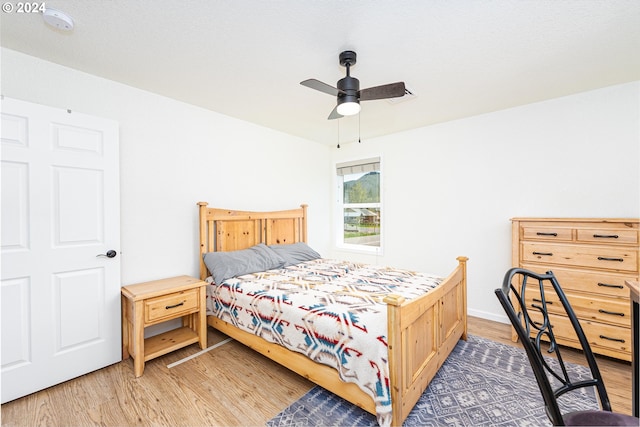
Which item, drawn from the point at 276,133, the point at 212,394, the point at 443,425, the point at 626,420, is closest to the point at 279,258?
the point at 212,394

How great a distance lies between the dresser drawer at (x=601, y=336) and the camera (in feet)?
7.48

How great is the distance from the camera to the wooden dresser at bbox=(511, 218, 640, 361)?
7.53ft

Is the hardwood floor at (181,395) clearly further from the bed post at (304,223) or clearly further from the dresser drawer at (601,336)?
the bed post at (304,223)

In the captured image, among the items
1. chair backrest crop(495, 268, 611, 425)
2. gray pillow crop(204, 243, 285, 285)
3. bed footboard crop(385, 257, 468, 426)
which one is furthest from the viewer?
gray pillow crop(204, 243, 285, 285)

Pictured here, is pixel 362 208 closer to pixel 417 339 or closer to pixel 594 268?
pixel 594 268

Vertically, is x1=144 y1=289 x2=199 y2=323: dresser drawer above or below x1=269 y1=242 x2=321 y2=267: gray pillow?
below

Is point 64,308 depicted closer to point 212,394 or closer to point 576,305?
point 212,394

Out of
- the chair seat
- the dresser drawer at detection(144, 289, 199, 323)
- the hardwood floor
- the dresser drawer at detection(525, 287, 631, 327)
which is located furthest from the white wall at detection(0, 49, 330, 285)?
the dresser drawer at detection(525, 287, 631, 327)

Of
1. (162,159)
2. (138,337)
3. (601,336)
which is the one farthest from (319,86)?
(601,336)

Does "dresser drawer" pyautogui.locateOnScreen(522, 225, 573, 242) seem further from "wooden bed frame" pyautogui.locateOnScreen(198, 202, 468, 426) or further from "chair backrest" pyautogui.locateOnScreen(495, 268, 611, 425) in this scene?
"chair backrest" pyautogui.locateOnScreen(495, 268, 611, 425)

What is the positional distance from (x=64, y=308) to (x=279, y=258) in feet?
6.28

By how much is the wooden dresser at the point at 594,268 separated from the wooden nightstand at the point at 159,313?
10.5 ft

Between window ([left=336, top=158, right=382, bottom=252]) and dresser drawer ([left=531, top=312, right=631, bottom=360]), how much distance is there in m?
2.26

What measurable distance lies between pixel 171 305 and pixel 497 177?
374cm
